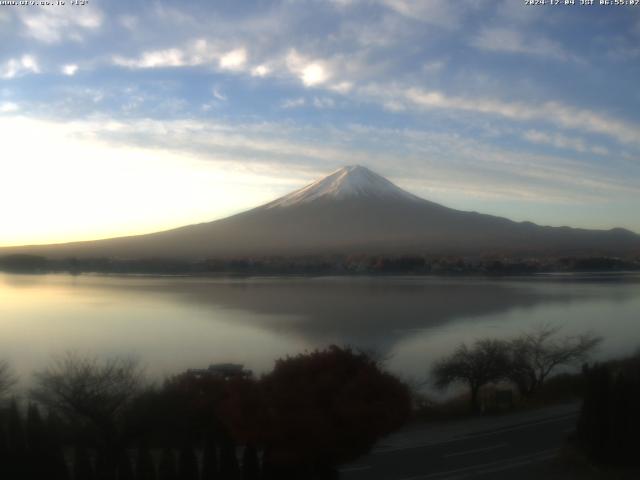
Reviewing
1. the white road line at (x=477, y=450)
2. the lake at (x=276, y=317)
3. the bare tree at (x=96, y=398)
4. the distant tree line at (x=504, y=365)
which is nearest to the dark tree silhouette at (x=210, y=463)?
the bare tree at (x=96, y=398)

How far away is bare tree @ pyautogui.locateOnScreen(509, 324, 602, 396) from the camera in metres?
10.5

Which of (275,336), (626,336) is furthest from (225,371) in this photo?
(626,336)

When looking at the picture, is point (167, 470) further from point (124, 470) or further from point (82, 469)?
point (82, 469)

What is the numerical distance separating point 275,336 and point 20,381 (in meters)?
6.04

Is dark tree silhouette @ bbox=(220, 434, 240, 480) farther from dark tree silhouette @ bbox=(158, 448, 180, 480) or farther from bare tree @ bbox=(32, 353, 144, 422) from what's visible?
bare tree @ bbox=(32, 353, 144, 422)

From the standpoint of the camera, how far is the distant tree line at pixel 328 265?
31.2m

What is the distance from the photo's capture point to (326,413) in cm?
489

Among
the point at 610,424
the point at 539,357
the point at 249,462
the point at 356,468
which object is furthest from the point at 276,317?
the point at 249,462

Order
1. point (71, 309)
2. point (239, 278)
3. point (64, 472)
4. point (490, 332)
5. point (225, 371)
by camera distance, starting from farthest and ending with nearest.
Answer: point (239, 278), point (71, 309), point (490, 332), point (225, 371), point (64, 472)

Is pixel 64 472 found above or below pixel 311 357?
below

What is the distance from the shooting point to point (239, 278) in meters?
33.2

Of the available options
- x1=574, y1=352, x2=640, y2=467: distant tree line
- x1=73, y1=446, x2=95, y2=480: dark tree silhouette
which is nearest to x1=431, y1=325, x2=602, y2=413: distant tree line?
x1=574, y1=352, x2=640, y2=467: distant tree line

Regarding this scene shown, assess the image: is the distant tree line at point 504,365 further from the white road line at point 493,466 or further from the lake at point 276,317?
the white road line at point 493,466

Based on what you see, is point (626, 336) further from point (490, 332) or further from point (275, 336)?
point (275, 336)
